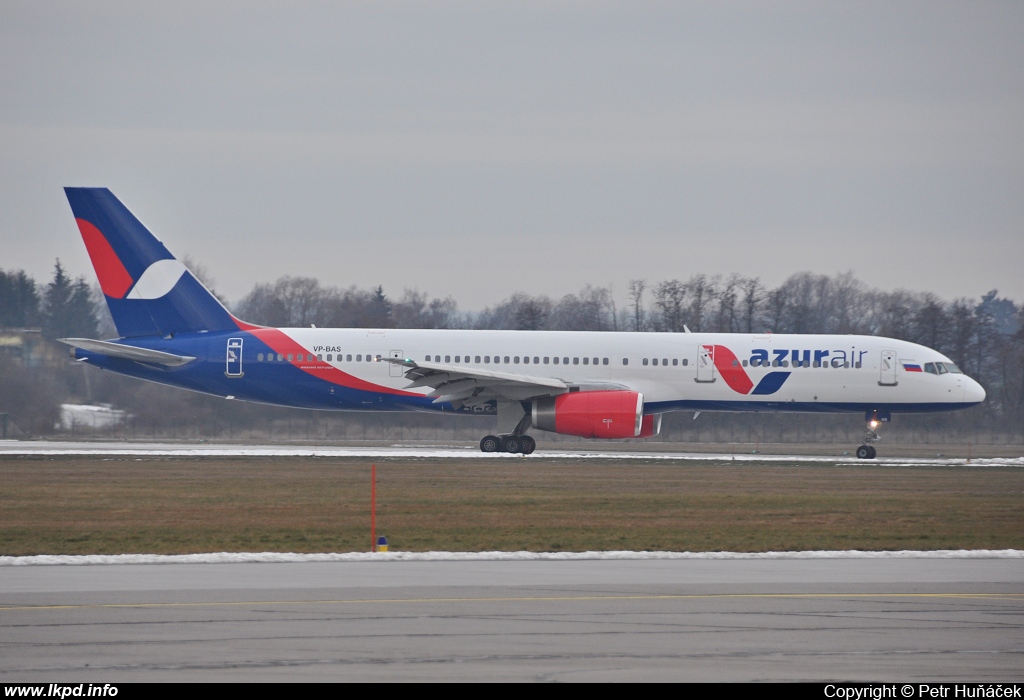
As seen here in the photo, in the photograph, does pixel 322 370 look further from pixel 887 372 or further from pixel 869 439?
pixel 887 372

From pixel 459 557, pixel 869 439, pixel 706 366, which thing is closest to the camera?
pixel 459 557

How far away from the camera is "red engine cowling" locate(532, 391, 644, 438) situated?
1193 inches

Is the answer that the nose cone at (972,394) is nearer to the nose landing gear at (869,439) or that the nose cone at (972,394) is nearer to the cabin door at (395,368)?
the nose landing gear at (869,439)

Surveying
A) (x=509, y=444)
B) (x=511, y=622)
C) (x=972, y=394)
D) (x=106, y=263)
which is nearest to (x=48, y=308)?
(x=106, y=263)

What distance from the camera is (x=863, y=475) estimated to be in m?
25.9

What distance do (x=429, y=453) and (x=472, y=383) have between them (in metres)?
2.36

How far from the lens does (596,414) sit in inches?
1195

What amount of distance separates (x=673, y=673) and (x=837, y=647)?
1552mm

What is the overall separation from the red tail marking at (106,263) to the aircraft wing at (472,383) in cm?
842

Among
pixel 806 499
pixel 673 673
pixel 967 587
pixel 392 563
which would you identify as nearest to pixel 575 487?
pixel 806 499

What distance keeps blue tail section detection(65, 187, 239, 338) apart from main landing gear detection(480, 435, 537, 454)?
8857mm

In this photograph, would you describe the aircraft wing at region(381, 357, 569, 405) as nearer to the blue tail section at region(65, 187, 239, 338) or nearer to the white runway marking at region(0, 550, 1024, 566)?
the blue tail section at region(65, 187, 239, 338)

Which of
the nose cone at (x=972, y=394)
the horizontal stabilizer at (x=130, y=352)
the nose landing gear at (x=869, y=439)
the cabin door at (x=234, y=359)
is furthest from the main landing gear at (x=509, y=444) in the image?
the nose cone at (x=972, y=394)
